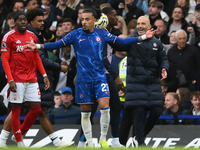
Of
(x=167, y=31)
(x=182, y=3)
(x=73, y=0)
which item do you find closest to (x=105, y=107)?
(x=167, y=31)

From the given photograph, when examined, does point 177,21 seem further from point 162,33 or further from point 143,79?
point 143,79

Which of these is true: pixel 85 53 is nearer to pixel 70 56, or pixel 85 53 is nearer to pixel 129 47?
pixel 129 47

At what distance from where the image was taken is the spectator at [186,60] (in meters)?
11.3

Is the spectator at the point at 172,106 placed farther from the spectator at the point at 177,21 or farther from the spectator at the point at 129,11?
the spectator at the point at 129,11

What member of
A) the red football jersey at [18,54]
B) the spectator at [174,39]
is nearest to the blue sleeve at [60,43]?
the red football jersey at [18,54]

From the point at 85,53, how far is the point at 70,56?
4.51 meters

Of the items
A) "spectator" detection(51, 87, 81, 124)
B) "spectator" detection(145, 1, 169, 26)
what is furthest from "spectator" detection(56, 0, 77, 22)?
"spectator" detection(51, 87, 81, 124)

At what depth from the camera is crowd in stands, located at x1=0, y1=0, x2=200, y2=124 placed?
10.4m

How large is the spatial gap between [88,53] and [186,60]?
4.54 metres

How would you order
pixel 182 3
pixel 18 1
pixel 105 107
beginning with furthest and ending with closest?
pixel 18 1 < pixel 182 3 < pixel 105 107

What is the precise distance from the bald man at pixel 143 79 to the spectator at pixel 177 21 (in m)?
4.43

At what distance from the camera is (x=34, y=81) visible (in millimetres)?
7926

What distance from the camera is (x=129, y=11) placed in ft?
43.6

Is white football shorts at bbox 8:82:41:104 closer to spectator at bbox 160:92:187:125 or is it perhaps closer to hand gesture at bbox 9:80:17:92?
hand gesture at bbox 9:80:17:92
